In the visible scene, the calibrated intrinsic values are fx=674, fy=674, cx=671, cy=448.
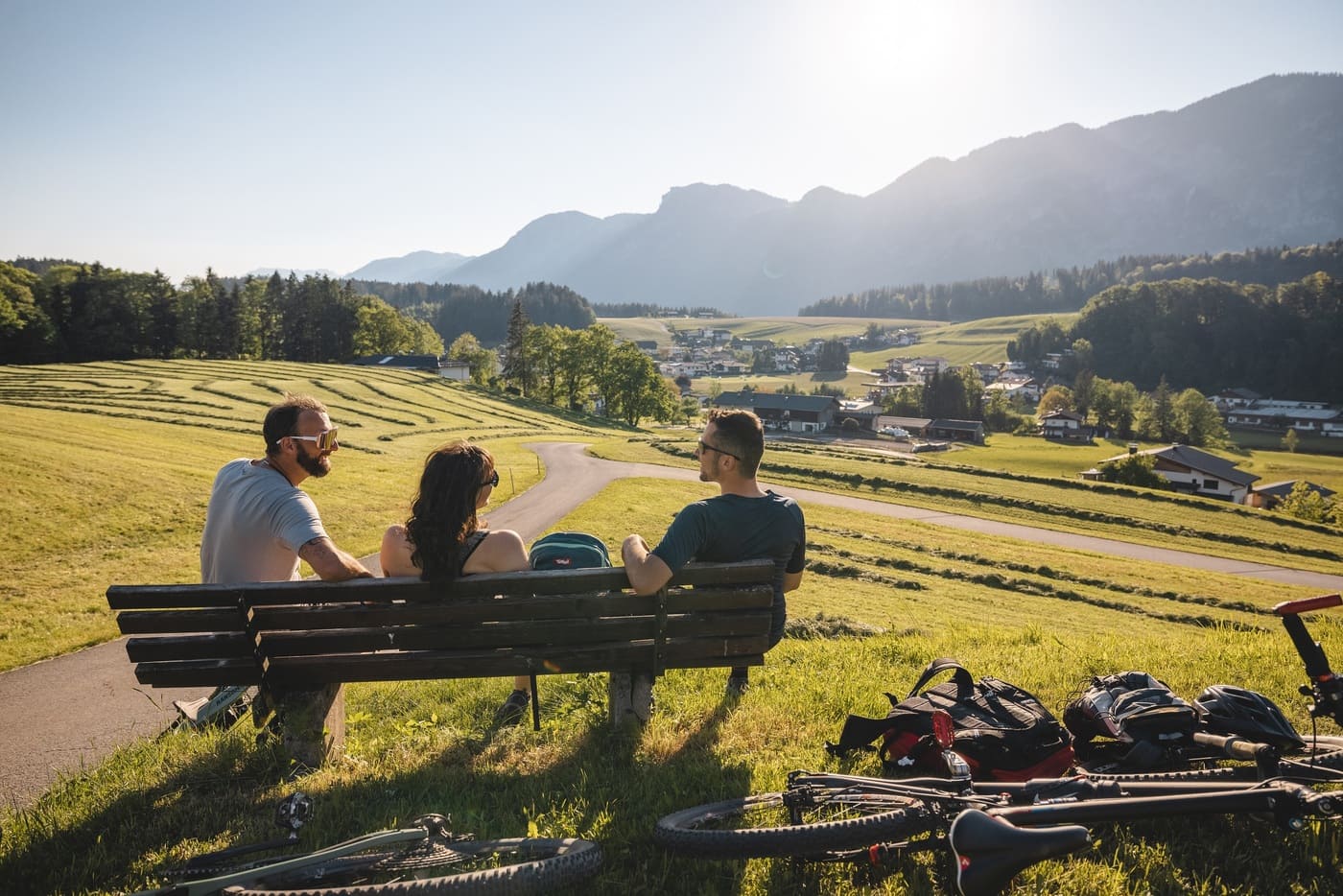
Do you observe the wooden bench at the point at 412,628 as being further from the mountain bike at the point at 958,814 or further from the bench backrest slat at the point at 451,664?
the mountain bike at the point at 958,814

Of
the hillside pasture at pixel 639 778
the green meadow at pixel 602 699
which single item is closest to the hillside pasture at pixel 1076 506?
the green meadow at pixel 602 699

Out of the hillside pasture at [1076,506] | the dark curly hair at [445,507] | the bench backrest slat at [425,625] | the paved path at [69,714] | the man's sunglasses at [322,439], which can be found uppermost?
the man's sunglasses at [322,439]

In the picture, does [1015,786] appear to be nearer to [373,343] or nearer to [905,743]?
[905,743]

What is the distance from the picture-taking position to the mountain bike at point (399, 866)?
3178 millimetres

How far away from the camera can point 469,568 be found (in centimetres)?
532


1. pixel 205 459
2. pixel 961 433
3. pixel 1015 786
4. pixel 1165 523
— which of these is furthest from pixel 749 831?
pixel 961 433

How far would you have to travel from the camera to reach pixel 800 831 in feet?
11.7

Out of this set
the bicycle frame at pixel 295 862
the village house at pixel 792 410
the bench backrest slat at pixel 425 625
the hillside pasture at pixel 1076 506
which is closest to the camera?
the bicycle frame at pixel 295 862

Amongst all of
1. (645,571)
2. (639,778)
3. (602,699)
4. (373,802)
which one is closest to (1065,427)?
(602,699)

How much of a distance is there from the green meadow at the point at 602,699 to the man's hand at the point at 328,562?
4.46 feet

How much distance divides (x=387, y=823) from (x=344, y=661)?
1308 mm

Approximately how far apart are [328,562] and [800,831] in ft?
13.2

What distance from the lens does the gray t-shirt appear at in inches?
222

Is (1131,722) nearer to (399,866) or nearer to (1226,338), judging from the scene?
(399,866)
